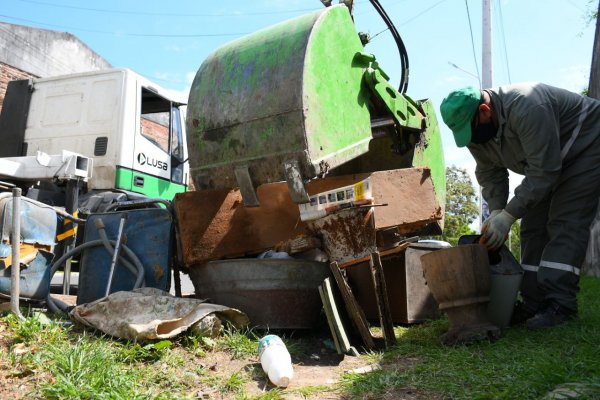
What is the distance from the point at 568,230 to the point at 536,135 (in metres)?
0.62

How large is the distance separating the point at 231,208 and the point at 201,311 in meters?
0.80

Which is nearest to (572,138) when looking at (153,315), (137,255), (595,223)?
(153,315)

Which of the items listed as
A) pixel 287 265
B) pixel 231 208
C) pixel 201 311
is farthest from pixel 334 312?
pixel 231 208

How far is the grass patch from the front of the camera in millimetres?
1853

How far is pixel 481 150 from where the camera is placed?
133 inches

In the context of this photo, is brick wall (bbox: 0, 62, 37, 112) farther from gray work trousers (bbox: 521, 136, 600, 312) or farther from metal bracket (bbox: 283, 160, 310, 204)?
gray work trousers (bbox: 521, 136, 600, 312)

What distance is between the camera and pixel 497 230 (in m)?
3.02

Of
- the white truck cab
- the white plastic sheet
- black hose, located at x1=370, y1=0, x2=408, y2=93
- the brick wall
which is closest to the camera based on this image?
the white plastic sheet

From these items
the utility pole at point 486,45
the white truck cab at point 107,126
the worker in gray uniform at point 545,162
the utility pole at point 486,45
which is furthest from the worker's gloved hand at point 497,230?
the utility pole at point 486,45

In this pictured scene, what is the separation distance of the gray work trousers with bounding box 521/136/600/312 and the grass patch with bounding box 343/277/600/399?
0.23 m

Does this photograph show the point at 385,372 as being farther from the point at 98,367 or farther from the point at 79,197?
the point at 79,197

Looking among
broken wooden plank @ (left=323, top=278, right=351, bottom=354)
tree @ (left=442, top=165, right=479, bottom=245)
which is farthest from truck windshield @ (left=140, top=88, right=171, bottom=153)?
tree @ (left=442, top=165, right=479, bottom=245)

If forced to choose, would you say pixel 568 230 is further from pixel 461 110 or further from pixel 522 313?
pixel 461 110

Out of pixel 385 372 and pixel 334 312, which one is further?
pixel 334 312
